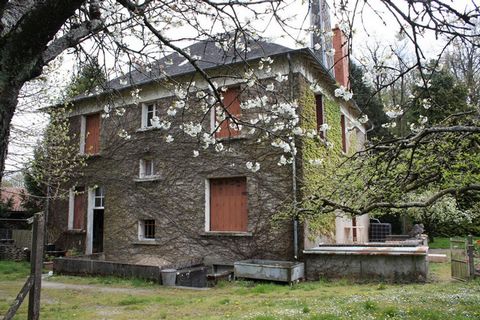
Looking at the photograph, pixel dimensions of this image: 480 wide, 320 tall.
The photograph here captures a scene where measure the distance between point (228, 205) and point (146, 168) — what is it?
14.0 ft

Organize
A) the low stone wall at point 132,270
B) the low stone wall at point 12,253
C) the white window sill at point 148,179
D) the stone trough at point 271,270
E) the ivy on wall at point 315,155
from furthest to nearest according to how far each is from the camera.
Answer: the low stone wall at point 12,253 → the white window sill at point 148,179 → the ivy on wall at point 315,155 → the low stone wall at point 132,270 → the stone trough at point 271,270

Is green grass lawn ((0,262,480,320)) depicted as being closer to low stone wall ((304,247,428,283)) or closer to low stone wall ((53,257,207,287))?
low stone wall ((53,257,207,287))

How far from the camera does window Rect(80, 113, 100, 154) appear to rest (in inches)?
702

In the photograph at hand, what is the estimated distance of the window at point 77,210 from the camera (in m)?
17.7

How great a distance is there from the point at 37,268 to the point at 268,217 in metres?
7.37

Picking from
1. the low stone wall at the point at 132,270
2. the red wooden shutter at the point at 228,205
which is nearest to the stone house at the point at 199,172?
the red wooden shutter at the point at 228,205

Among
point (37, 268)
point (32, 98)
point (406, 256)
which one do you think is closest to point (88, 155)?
point (32, 98)

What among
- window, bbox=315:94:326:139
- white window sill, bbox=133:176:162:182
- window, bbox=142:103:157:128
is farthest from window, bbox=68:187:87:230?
window, bbox=315:94:326:139

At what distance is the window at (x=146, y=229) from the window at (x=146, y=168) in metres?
1.76

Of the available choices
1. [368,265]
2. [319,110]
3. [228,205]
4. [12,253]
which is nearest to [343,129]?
[319,110]

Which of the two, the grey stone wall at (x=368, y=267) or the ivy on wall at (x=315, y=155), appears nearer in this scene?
the grey stone wall at (x=368, y=267)

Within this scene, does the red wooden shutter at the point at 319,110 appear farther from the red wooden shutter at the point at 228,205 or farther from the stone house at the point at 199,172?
the red wooden shutter at the point at 228,205

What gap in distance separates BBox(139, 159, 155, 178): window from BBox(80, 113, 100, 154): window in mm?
2679

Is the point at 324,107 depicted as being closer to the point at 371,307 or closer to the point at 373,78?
the point at 371,307
